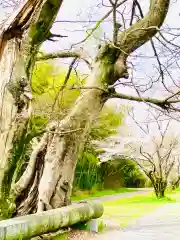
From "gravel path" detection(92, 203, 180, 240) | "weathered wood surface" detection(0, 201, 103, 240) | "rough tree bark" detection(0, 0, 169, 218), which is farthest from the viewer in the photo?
"gravel path" detection(92, 203, 180, 240)

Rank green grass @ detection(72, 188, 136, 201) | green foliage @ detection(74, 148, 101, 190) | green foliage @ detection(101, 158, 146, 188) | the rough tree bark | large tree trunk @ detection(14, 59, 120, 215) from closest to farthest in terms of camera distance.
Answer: the rough tree bark, large tree trunk @ detection(14, 59, 120, 215), green grass @ detection(72, 188, 136, 201), green foliage @ detection(74, 148, 101, 190), green foliage @ detection(101, 158, 146, 188)

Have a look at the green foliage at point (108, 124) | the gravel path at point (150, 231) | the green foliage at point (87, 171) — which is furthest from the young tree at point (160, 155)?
the gravel path at point (150, 231)

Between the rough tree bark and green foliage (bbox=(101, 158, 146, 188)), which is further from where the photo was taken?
green foliage (bbox=(101, 158, 146, 188))

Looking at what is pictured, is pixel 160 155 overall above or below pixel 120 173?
above

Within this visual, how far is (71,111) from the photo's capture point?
973 centimetres

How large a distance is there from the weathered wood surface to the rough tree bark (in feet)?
1.61

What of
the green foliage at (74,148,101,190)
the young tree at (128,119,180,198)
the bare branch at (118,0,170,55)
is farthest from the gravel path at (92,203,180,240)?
the green foliage at (74,148,101,190)

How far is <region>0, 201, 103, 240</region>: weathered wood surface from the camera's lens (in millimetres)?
6344

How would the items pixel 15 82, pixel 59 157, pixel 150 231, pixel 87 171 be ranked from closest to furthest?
pixel 15 82 → pixel 59 157 → pixel 150 231 → pixel 87 171

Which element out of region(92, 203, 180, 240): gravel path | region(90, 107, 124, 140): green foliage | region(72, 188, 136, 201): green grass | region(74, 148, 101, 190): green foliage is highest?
region(90, 107, 124, 140): green foliage

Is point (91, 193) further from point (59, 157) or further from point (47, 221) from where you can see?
point (47, 221)

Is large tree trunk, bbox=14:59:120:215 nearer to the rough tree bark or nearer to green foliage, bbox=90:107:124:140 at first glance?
the rough tree bark

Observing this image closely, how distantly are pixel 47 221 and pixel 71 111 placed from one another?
2.81 metres

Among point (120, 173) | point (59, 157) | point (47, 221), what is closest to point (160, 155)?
point (120, 173)
